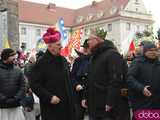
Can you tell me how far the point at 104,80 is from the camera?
677cm

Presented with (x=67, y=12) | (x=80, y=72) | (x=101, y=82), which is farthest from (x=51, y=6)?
(x=101, y=82)

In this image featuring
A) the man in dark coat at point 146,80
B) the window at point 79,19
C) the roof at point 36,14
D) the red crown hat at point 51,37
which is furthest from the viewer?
the window at point 79,19

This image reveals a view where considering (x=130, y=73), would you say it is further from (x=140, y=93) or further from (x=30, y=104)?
(x=30, y=104)

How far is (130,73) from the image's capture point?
7074 millimetres

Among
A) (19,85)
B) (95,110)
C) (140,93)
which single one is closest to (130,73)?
(140,93)

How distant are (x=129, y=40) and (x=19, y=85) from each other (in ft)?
18.1

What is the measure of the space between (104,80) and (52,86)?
77 centimetres

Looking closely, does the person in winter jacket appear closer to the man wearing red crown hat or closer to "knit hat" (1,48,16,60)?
"knit hat" (1,48,16,60)

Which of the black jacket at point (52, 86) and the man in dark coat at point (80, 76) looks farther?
the man in dark coat at point (80, 76)

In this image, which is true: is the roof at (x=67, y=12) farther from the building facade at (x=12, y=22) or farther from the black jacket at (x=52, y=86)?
the black jacket at (x=52, y=86)

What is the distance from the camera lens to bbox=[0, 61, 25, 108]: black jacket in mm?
8312

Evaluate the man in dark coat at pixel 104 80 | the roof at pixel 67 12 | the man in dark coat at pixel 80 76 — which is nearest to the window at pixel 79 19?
the roof at pixel 67 12

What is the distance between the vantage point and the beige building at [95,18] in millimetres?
77688

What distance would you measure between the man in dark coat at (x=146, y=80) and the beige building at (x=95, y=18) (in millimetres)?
68126
